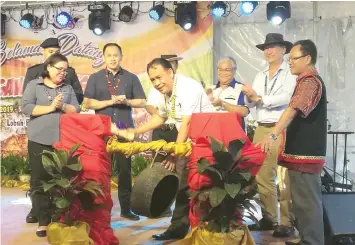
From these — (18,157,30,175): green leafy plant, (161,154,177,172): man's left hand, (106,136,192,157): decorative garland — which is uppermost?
(106,136,192,157): decorative garland

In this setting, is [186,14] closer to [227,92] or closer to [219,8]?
[219,8]

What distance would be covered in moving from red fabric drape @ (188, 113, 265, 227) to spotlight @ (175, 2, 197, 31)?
11.4 ft

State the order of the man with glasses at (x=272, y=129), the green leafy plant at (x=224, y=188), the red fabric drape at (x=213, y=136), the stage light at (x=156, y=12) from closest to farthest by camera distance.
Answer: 1. the green leafy plant at (x=224, y=188)
2. the red fabric drape at (x=213, y=136)
3. the man with glasses at (x=272, y=129)
4. the stage light at (x=156, y=12)

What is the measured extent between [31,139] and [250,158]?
1.76 meters

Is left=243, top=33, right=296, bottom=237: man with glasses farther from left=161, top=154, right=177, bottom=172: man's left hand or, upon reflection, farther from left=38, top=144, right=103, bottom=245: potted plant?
left=38, top=144, right=103, bottom=245: potted plant

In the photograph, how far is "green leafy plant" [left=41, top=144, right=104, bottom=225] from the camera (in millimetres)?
2898

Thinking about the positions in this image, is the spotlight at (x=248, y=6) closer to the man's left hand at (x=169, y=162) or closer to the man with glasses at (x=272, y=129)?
the man with glasses at (x=272, y=129)

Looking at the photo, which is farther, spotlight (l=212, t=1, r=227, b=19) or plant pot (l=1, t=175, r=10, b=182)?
plant pot (l=1, t=175, r=10, b=182)

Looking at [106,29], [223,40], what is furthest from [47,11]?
[223,40]

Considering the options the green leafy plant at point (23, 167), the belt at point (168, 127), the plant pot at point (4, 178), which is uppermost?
the belt at point (168, 127)

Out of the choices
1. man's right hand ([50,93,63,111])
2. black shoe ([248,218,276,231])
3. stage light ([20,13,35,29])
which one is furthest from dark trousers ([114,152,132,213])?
stage light ([20,13,35,29])

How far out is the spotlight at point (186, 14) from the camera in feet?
20.2

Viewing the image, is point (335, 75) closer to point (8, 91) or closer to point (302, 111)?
point (302, 111)

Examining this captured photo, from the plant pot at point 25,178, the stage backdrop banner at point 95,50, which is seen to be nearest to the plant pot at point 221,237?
the stage backdrop banner at point 95,50
